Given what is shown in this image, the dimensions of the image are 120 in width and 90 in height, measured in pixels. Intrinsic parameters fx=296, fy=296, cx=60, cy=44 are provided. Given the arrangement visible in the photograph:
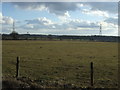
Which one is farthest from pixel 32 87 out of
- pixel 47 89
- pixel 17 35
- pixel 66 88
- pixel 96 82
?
pixel 17 35

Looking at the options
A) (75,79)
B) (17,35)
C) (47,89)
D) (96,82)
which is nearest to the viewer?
(47,89)

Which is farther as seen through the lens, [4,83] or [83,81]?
[83,81]

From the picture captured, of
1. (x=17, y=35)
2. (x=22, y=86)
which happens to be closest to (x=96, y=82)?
(x=22, y=86)

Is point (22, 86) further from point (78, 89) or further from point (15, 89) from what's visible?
point (78, 89)

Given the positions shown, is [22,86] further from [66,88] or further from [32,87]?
[66,88]

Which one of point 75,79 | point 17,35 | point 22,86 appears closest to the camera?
point 22,86

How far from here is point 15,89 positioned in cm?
1343

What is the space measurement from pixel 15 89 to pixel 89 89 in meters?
3.43

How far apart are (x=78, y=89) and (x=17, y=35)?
170268mm

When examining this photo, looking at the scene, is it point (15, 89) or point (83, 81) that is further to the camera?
point (83, 81)

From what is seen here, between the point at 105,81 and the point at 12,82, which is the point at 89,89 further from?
the point at 105,81

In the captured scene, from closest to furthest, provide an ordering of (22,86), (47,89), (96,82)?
Answer: (47,89)
(22,86)
(96,82)

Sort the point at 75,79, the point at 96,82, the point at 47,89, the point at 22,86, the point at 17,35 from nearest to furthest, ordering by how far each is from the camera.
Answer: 1. the point at 47,89
2. the point at 22,86
3. the point at 96,82
4. the point at 75,79
5. the point at 17,35

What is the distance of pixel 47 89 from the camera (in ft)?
43.1
